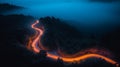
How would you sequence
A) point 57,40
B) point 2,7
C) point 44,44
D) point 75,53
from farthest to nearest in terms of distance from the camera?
point 2,7 < point 57,40 < point 44,44 < point 75,53

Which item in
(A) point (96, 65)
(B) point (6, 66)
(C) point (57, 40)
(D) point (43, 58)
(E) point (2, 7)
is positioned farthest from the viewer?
(E) point (2, 7)

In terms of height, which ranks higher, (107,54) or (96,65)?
(107,54)

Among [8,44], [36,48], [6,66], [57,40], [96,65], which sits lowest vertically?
[6,66]

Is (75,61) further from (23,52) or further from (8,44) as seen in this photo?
(8,44)

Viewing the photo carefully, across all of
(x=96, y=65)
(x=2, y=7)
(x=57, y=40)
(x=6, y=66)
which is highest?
(x=2, y=7)

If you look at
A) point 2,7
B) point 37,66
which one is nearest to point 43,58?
point 37,66

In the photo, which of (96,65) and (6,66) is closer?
(6,66)

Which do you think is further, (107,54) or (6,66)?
(107,54)

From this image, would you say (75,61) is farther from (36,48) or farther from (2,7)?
(2,7)

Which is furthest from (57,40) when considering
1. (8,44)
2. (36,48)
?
(8,44)
